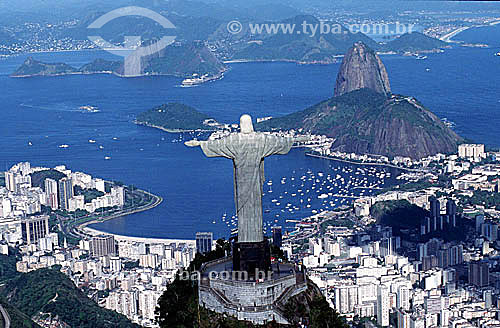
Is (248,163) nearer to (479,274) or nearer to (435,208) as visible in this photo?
(479,274)

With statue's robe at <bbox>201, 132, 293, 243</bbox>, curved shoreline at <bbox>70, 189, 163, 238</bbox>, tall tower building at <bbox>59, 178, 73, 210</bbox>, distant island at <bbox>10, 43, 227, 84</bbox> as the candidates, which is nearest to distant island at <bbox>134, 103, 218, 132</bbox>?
tall tower building at <bbox>59, 178, 73, 210</bbox>

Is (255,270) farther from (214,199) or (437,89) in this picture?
(437,89)

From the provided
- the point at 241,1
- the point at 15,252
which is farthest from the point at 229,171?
the point at 241,1

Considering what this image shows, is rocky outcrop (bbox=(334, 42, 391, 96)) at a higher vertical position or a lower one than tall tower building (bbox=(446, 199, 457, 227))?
higher

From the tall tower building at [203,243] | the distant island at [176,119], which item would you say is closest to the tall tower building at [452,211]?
the tall tower building at [203,243]

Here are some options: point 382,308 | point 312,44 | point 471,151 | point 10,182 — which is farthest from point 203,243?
point 312,44

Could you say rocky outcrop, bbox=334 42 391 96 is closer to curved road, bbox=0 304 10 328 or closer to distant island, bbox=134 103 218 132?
distant island, bbox=134 103 218 132
